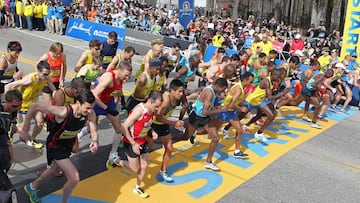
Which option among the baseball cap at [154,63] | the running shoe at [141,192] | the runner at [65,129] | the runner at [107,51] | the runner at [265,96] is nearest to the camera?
the runner at [65,129]

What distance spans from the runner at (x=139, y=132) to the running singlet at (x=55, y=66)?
2.81 metres

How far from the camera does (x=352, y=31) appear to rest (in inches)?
543

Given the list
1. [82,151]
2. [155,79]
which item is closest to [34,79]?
[82,151]

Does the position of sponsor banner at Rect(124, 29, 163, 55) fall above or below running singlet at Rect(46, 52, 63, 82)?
below

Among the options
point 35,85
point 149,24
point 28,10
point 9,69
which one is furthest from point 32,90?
point 28,10

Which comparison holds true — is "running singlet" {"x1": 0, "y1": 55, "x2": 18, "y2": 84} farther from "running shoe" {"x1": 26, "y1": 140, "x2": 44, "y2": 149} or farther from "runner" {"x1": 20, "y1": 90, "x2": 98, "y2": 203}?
"runner" {"x1": 20, "y1": 90, "x2": 98, "y2": 203}

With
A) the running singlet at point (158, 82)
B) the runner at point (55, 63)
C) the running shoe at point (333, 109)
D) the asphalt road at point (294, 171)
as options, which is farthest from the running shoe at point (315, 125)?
the runner at point (55, 63)

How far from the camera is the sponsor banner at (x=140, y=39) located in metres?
18.0

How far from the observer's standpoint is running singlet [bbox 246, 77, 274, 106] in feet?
27.2

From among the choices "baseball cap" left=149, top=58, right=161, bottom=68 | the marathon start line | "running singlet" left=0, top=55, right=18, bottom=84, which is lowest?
the marathon start line

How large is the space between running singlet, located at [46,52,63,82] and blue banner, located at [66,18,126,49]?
11.3 metres

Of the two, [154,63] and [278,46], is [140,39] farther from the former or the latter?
[154,63]

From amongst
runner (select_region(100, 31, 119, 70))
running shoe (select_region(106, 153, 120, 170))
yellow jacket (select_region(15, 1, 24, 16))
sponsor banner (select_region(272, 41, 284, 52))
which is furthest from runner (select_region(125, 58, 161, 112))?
yellow jacket (select_region(15, 1, 24, 16))

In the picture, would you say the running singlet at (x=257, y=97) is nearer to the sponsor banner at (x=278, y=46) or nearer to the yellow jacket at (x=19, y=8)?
the sponsor banner at (x=278, y=46)
